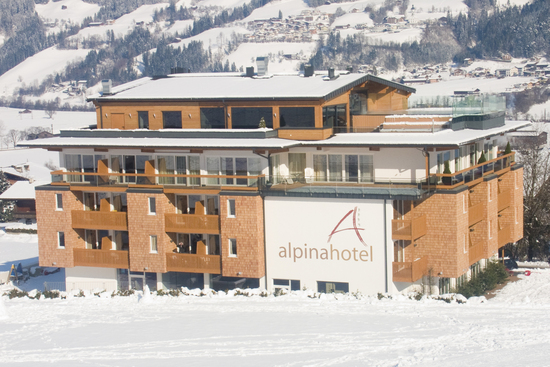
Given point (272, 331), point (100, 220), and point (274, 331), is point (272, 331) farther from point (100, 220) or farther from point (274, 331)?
point (100, 220)

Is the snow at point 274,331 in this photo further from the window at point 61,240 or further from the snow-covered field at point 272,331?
the window at point 61,240

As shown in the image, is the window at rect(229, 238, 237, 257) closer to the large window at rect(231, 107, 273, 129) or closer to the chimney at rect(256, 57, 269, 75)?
the large window at rect(231, 107, 273, 129)

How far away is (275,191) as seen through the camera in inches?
1385

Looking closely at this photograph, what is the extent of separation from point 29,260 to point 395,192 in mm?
27353

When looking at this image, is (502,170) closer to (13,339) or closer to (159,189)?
(159,189)

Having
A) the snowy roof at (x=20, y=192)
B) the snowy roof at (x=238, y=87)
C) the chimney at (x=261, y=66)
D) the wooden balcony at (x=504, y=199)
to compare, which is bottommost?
the snowy roof at (x=20, y=192)

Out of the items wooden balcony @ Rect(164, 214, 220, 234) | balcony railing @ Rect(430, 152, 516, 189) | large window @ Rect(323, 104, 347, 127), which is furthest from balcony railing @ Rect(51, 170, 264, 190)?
balcony railing @ Rect(430, 152, 516, 189)

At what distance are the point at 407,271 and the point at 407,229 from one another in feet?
5.75

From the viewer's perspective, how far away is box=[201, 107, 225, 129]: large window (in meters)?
38.9

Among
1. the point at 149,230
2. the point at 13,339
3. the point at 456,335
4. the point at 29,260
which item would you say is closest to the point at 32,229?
the point at 29,260

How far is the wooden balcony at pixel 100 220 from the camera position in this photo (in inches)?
1510

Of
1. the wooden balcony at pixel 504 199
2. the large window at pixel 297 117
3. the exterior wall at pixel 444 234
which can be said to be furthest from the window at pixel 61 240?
→ the wooden balcony at pixel 504 199

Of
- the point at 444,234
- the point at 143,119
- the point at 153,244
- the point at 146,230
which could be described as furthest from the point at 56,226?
the point at 444,234

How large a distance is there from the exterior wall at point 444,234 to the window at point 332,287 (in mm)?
3152
